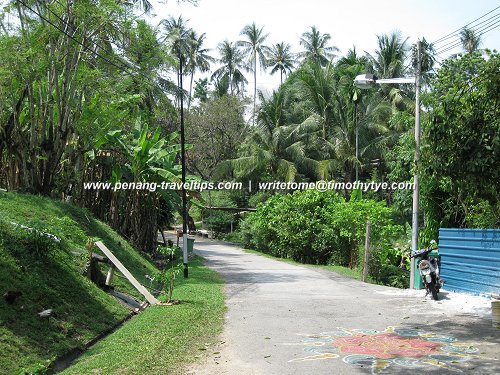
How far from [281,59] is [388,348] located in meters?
53.9

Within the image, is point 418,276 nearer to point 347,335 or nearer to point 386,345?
point 347,335

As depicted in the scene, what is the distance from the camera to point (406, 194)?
71.7 ft

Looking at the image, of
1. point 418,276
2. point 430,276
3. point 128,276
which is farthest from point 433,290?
point 128,276

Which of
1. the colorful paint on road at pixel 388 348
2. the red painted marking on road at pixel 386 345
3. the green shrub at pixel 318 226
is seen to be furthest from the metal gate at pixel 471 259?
the green shrub at pixel 318 226

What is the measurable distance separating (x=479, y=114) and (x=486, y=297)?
5.25 meters

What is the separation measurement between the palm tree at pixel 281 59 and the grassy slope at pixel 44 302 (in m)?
48.7

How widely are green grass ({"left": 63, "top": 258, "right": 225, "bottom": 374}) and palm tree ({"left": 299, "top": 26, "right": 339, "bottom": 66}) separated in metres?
46.2

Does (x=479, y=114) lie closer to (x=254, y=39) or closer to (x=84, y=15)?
(x=84, y=15)

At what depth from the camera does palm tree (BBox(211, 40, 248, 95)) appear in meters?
58.9

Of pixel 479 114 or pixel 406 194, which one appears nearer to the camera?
pixel 479 114

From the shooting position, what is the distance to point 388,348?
7953mm

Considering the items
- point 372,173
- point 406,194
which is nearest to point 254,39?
point 372,173

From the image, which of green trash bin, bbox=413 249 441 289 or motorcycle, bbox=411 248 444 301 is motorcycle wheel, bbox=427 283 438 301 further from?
green trash bin, bbox=413 249 441 289

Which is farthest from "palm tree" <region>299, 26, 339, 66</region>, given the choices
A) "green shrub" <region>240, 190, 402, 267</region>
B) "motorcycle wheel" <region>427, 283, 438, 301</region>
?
"motorcycle wheel" <region>427, 283, 438, 301</region>
